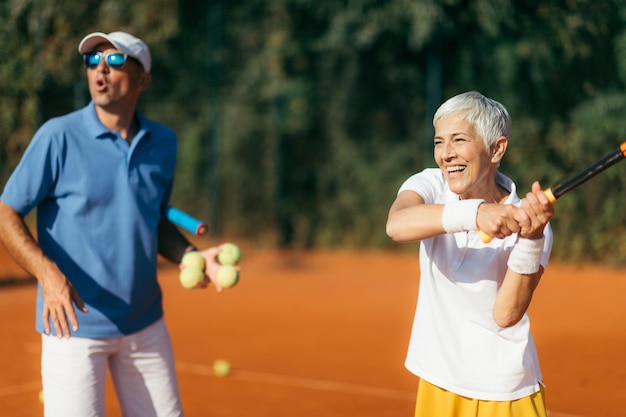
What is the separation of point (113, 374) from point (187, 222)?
714mm

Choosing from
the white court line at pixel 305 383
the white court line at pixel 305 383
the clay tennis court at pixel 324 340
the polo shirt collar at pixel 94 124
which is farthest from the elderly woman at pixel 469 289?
the white court line at pixel 305 383

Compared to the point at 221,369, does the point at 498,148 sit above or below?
above

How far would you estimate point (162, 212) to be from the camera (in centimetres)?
423

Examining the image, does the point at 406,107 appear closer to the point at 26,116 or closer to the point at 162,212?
the point at 26,116

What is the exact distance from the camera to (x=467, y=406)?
314 centimetres

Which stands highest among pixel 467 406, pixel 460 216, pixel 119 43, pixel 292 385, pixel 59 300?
pixel 119 43

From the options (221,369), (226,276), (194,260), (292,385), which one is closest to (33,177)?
(194,260)

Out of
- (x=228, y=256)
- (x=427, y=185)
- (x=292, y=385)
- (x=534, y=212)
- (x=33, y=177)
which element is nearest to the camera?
(x=534, y=212)

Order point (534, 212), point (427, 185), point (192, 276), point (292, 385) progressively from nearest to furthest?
point (534, 212)
point (427, 185)
point (192, 276)
point (292, 385)

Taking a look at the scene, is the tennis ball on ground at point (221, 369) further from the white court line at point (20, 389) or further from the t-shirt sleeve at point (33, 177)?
the t-shirt sleeve at point (33, 177)

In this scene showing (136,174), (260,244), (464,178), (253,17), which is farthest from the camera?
(253,17)

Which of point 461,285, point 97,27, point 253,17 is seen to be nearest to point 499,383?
point 461,285

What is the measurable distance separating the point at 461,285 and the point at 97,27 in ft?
41.0

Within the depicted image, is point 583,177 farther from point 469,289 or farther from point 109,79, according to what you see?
point 109,79
